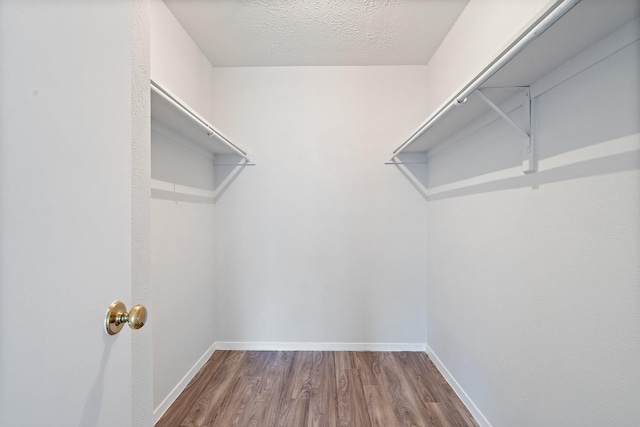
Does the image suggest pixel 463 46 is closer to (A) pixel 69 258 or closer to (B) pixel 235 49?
(B) pixel 235 49

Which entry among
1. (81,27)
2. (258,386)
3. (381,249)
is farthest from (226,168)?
(81,27)

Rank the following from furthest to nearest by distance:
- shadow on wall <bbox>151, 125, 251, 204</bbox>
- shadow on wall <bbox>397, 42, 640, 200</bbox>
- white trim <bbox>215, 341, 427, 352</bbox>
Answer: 1. white trim <bbox>215, 341, 427, 352</bbox>
2. shadow on wall <bbox>151, 125, 251, 204</bbox>
3. shadow on wall <bbox>397, 42, 640, 200</bbox>

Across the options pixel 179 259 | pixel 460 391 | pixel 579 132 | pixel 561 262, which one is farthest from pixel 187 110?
pixel 460 391

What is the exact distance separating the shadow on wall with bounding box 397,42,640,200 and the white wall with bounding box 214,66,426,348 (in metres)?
1.00

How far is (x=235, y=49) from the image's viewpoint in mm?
2242

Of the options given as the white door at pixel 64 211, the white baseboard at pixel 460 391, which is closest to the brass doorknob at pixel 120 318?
the white door at pixel 64 211

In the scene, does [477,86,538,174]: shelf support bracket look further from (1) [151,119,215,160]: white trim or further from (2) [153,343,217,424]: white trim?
(2) [153,343,217,424]: white trim

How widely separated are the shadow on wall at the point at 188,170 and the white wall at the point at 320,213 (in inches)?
4.3

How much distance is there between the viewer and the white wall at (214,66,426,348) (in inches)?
97.5

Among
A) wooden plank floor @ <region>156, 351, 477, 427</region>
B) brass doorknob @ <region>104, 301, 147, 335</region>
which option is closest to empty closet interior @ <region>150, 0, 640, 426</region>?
wooden plank floor @ <region>156, 351, 477, 427</region>

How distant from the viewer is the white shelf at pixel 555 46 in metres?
0.78

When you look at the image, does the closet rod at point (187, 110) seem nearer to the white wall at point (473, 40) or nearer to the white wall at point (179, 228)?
the white wall at point (179, 228)

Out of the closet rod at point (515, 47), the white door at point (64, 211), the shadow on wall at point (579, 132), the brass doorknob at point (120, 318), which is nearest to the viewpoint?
the white door at point (64, 211)

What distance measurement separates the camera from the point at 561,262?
105 cm
